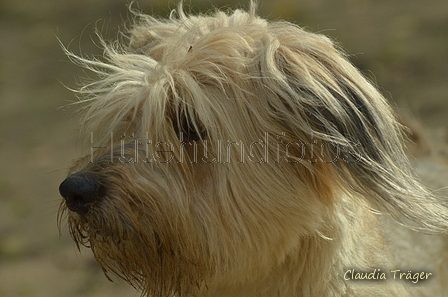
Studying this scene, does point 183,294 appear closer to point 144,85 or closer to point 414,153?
point 144,85

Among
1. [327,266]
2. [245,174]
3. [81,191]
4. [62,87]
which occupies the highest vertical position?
[245,174]

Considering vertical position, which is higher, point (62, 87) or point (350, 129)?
point (350, 129)

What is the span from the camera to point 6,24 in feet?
35.8

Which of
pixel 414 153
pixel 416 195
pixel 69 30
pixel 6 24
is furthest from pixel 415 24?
pixel 6 24

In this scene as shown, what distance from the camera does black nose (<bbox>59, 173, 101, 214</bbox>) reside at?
7.29ft

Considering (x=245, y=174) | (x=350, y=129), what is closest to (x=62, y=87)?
(x=245, y=174)

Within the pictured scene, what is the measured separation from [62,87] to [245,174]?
270 inches

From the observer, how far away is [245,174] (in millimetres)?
2342

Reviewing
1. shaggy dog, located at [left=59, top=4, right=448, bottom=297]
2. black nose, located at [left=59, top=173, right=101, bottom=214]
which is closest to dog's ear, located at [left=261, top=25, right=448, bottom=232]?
shaggy dog, located at [left=59, top=4, right=448, bottom=297]

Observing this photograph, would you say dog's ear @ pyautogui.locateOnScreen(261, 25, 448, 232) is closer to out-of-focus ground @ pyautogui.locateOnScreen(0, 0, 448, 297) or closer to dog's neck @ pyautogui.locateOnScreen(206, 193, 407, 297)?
dog's neck @ pyautogui.locateOnScreen(206, 193, 407, 297)

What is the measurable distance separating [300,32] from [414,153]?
7.00ft

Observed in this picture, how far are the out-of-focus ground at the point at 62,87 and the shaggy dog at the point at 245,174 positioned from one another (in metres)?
1.77

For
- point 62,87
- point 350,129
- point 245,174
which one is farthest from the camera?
point 62,87

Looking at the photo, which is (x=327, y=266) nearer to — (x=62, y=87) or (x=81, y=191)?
(x=81, y=191)
